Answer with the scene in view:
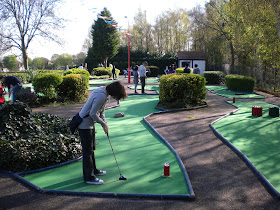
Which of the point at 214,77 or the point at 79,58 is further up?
the point at 79,58

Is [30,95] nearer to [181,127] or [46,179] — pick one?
[181,127]

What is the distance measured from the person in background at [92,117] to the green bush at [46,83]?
9.29m

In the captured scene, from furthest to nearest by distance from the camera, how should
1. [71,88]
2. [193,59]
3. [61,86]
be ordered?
1. [193,59]
2. [71,88]
3. [61,86]

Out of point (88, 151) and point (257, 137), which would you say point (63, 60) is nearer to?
point (257, 137)

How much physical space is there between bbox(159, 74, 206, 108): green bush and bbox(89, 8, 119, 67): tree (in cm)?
3846

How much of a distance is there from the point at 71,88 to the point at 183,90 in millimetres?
5622

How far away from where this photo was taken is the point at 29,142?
213 inches

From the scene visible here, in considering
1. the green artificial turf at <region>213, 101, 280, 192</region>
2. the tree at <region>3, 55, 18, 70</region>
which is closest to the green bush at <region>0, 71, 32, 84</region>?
the green artificial turf at <region>213, 101, 280, 192</region>

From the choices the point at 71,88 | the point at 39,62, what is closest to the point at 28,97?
the point at 71,88

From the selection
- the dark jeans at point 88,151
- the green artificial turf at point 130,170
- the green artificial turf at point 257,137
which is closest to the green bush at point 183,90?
the green artificial turf at point 257,137

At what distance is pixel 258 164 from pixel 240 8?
63.0ft

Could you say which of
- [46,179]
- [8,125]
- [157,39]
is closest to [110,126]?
[8,125]

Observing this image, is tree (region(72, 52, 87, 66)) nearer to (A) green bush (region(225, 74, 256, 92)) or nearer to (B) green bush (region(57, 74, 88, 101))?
(A) green bush (region(225, 74, 256, 92))

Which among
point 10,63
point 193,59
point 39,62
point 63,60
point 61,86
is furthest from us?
point 63,60
